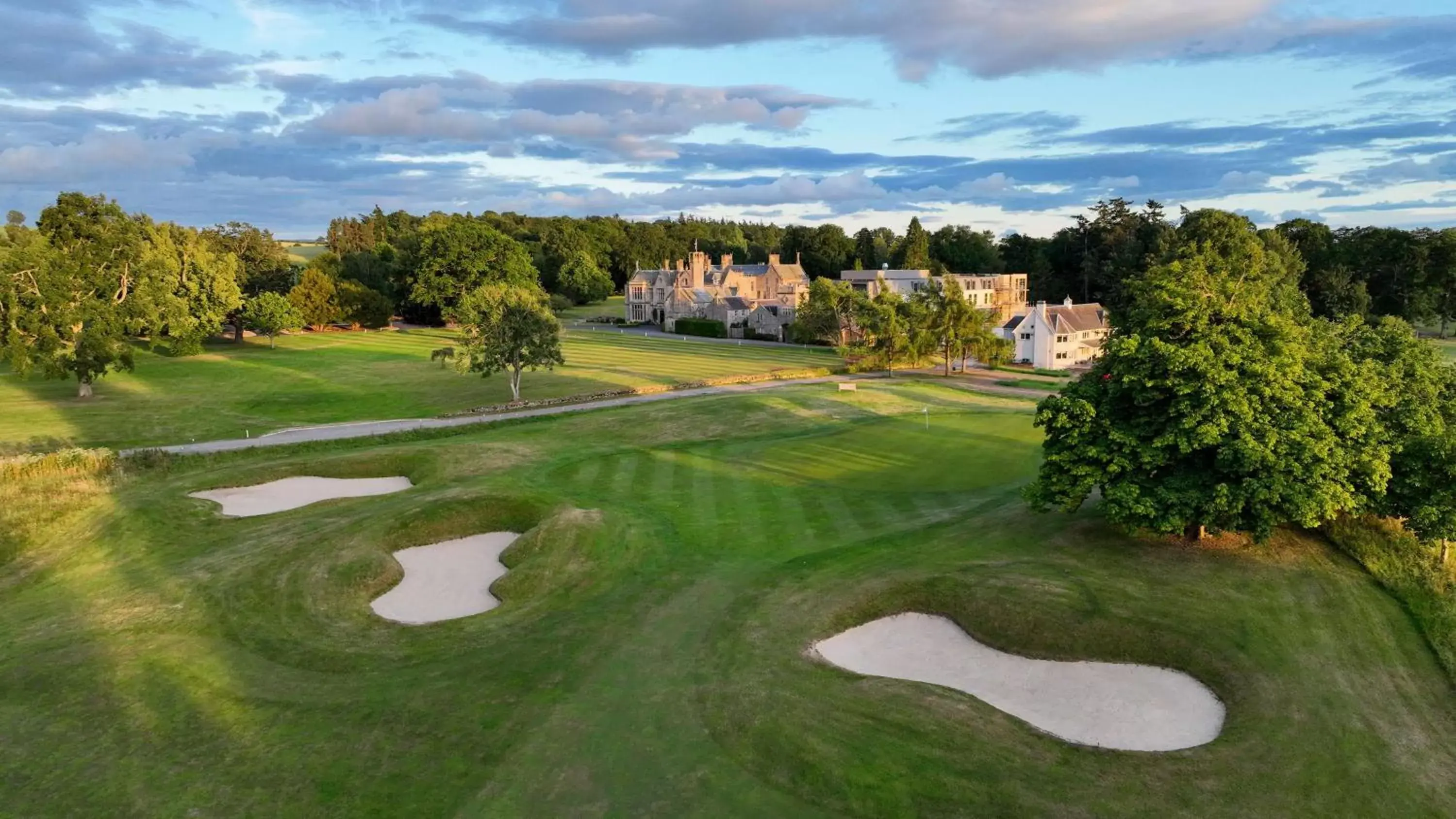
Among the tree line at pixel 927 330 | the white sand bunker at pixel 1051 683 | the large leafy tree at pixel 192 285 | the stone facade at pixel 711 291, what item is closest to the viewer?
the white sand bunker at pixel 1051 683

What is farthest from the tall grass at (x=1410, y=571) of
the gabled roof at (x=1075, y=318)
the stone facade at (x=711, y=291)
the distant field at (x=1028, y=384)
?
the stone facade at (x=711, y=291)

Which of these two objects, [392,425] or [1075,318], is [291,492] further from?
[1075,318]

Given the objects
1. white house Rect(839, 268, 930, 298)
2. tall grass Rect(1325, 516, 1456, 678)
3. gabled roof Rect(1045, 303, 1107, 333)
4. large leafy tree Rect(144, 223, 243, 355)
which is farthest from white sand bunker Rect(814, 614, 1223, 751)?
white house Rect(839, 268, 930, 298)

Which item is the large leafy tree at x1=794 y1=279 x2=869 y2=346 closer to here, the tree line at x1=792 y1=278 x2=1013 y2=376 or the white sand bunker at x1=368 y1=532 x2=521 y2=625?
the tree line at x1=792 y1=278 x2=1013 y2=376

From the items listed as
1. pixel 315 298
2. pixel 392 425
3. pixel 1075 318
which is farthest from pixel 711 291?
pixel 392 425

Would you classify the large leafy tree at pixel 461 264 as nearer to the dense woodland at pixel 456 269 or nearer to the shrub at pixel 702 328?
the dense woodland at pixel 456 269

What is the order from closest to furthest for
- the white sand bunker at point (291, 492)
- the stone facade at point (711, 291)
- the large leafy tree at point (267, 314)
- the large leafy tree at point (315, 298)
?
the white sand bunker at point (291, 492) < the large leafy tree at point (267, 314) < the large leafy tree at point (315, 298) < the stone facade at point (711, 291)
